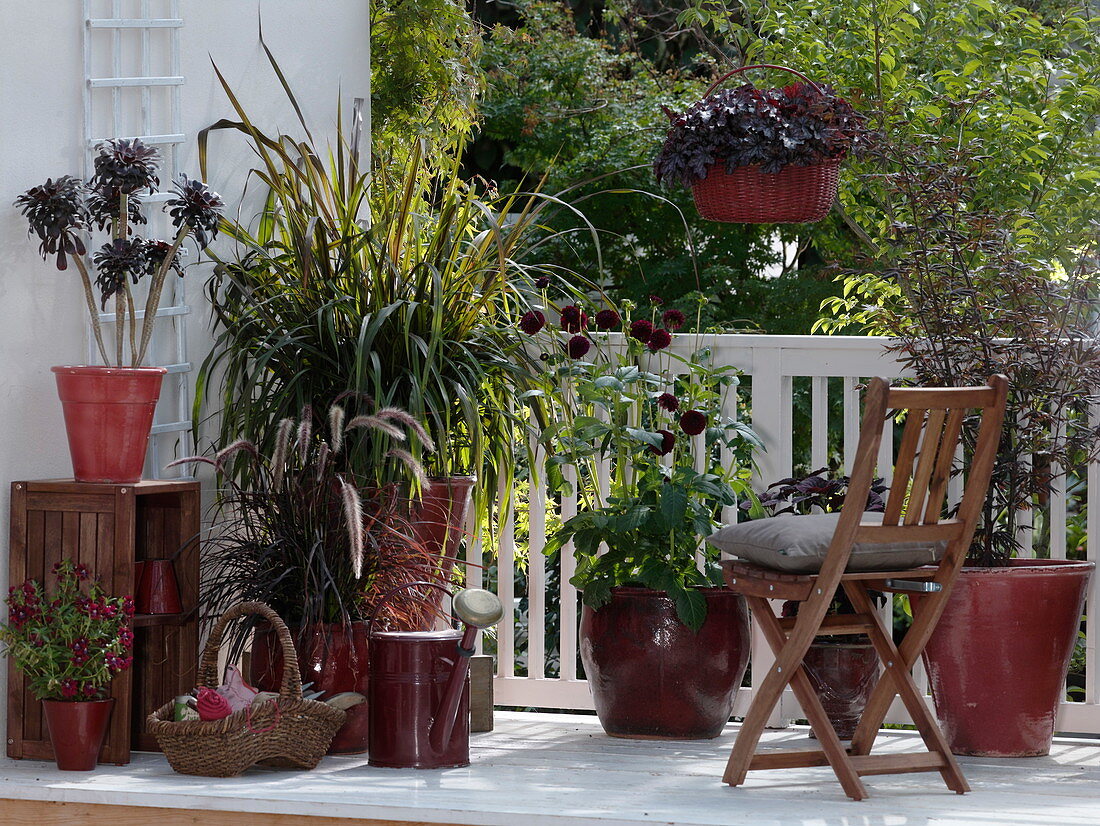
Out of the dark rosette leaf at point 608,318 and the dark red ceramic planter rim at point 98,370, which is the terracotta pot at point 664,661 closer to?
the dark rosette leaf at point 608,318

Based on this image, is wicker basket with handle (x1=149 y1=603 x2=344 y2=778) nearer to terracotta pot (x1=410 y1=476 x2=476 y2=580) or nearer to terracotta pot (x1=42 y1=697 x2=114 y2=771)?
terracotta pot (x1=42 y1=697 x2=114 y2=771)

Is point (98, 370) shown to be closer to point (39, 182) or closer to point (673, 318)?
point (39, 182)

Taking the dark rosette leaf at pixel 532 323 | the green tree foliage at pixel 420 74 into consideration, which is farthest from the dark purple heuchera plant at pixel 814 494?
the green tree foliage at pixel 420 74

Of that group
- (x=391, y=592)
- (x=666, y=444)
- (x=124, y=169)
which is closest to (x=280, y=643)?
(x=391, y=592)

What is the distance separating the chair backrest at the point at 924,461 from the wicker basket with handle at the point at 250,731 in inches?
46.6

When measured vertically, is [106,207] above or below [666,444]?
above

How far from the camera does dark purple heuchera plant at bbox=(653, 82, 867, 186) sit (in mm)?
3451

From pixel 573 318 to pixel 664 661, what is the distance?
86 centimetres

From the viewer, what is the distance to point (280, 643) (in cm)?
314

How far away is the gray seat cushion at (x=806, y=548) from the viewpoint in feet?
9.21

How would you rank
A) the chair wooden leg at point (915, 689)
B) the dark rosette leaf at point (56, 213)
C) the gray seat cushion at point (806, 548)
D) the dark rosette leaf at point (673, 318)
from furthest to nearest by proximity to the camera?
the dark rosette leaf at point (673, 318) < the dark rosette leaf at point (56, 213) < the chair wooden leg at point (915, 689) < the gray seat cushion at point (806, 548)

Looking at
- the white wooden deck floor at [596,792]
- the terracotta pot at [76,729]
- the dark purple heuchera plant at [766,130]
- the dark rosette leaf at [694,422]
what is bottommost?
the white wooden deck floor at [596,792]

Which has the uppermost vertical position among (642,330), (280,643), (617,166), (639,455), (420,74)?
(617,166)

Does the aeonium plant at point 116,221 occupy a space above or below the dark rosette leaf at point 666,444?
above
